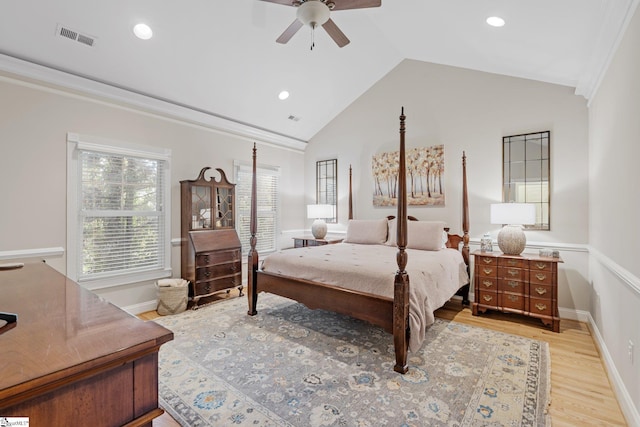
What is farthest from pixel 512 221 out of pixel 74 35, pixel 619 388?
pixel 74 35

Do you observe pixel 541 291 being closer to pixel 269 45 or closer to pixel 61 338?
pixel 61 338

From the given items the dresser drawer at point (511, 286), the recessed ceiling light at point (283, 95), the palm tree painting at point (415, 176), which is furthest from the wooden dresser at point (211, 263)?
the dresser drawer at point (511, 286)

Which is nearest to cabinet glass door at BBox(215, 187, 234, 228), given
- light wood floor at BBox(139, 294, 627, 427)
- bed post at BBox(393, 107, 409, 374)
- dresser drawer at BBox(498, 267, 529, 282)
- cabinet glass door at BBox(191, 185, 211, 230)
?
cabinet glass door at BBox(191, 185, 211, 230)

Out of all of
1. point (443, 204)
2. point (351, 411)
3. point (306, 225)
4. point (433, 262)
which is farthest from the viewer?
point (306, 225)

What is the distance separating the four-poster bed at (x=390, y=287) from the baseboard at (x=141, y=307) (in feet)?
4.60

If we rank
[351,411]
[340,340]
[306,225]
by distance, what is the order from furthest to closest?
[306,225] < [340,340] < [351,411]

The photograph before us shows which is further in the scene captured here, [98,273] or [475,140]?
[475,140]

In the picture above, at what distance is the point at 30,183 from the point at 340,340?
344 centimetres

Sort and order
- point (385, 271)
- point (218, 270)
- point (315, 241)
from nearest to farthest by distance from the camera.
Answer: point (385, 271), point (218, 270), point (315, 241)

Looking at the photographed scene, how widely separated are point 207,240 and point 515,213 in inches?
150

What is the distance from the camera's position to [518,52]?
3205 mm

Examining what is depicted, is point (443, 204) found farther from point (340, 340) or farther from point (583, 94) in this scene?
point (340, 340)

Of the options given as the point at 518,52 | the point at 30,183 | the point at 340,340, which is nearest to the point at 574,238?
the point at 518,52

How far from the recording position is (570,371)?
8.15ft
